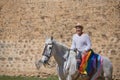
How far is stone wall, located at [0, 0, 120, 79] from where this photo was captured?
15812 mm

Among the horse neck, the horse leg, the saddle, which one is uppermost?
the horse neck

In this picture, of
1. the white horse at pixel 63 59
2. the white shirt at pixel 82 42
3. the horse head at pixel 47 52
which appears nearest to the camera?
the horse head at pixel 47 52

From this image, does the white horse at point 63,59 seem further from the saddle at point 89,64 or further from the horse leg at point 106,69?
the horse leg at point 106,69

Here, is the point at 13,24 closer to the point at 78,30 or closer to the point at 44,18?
the point at 44,18

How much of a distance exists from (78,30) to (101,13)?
6.59 metres

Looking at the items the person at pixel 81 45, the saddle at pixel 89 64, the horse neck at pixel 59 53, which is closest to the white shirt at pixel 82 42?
the person at pixel 81 45

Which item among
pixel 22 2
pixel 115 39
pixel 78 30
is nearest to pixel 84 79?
pixel 78 30

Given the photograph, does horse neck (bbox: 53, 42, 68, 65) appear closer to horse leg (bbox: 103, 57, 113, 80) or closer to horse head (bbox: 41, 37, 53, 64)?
horse head (bbox: 41, 37, 53, 64)

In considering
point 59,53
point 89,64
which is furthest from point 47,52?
point 89,64

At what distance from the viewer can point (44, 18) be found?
16531 millimetres

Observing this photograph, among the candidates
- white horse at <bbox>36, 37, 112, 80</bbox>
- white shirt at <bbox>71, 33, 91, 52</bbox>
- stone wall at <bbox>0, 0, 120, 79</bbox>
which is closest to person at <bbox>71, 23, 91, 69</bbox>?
white shirt at <bbox>71, 33, 91, 52</bbox>

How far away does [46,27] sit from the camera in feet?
53.9

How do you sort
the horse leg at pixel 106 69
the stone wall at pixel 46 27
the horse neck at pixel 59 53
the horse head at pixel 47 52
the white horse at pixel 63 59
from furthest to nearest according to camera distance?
the stone wall at pixel 46 27 → the horse leg at pixel 106 69 → the horse neck at pixel 59 53 → the white horse at pixel 63 59 → the horse head at pixel 47 52

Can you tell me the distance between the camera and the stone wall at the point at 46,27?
15.8 m
